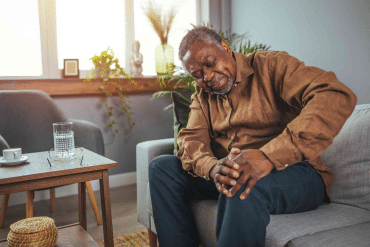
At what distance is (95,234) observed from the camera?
187 centimetres

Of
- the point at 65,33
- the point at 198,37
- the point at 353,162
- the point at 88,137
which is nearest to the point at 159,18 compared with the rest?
the point at 65,33

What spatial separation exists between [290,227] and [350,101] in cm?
43

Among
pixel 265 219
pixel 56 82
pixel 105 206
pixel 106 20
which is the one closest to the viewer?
pixel 265 219

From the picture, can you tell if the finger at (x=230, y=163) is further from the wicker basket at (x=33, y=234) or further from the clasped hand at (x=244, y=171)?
the wicker basket at (x=33, y=234)

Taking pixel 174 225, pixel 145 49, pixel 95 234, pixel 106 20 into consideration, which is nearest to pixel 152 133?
pixel 145 49

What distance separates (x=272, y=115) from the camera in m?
1.18

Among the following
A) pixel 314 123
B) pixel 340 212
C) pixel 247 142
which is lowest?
pixel 340 212

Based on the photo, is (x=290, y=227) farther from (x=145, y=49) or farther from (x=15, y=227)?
(x=145, y=49)

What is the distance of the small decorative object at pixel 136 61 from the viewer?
9.22ft

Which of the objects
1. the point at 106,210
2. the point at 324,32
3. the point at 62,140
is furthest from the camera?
the point at 324,32

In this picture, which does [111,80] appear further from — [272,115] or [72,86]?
[272,115]

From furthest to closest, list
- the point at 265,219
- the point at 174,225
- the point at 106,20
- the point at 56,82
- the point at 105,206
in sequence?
the point at 106,20 → the point at 56,82 → the point at 105,206 → the point at 174,225 → the point at 265,219

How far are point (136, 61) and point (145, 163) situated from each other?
1.41 meters

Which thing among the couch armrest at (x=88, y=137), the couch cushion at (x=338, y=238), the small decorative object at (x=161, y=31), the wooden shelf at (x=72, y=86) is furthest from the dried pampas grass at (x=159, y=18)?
the couch cushion at (x=338, y=238)
